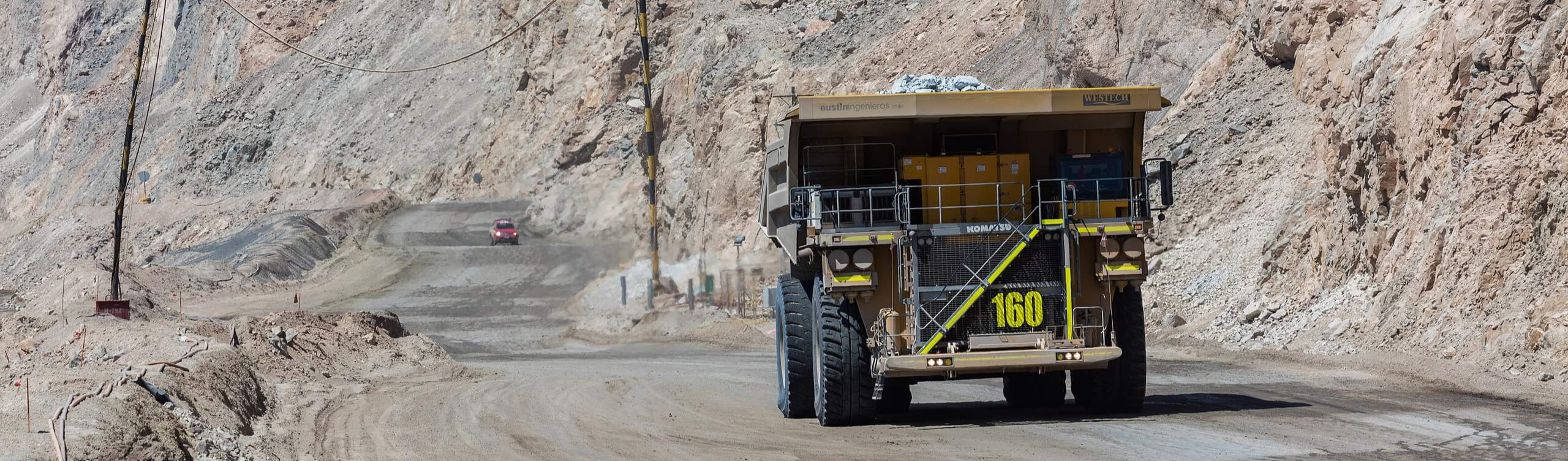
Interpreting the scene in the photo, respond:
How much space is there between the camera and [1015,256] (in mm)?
13531

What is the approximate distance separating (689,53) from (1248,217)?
34.1 meters

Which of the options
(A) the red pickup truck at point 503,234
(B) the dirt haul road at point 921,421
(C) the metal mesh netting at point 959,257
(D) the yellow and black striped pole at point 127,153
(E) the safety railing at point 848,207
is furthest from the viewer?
(A) the red pickup truck at point 503,234

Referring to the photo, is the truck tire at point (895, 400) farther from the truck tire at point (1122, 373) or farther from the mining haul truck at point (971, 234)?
the truck tire at point (1122, 373)

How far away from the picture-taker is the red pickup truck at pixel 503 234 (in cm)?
6116

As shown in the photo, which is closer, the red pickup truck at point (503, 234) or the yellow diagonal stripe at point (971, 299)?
the yellow diagonal stripe at point (971, 299)

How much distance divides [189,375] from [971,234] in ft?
27.8

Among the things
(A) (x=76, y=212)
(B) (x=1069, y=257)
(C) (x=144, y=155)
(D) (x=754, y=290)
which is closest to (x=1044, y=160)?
(B) (x=1069, y=257)

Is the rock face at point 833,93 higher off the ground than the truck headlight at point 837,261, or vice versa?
the rock face at point 833,93

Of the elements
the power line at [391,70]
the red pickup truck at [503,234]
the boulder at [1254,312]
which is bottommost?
the boulder at [1254,312]

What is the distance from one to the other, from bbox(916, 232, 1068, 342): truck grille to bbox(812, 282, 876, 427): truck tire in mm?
663

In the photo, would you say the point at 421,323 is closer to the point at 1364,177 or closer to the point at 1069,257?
the point at 1364,177

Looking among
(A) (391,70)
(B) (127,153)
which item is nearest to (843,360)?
(B) (127,153)

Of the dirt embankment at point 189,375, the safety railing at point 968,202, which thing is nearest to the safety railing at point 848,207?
the safety railing at point 968,202

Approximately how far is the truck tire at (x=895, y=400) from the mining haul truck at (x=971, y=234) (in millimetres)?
899
